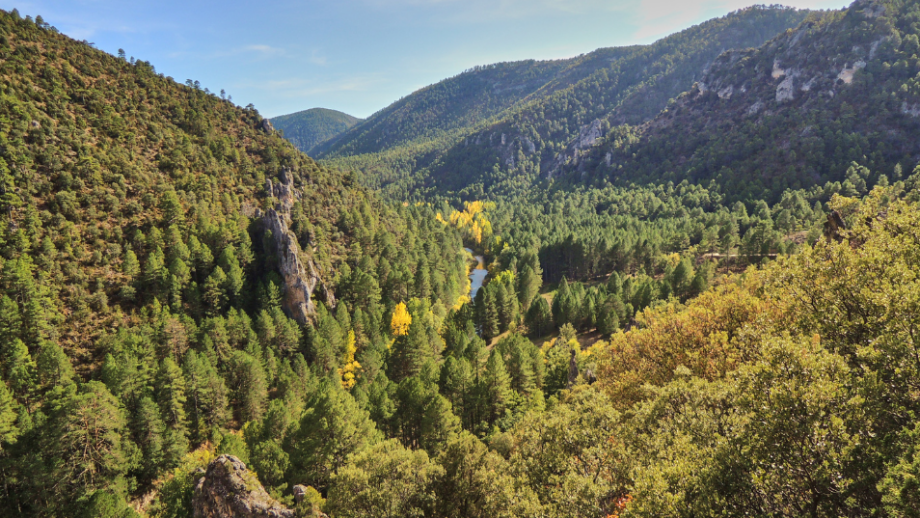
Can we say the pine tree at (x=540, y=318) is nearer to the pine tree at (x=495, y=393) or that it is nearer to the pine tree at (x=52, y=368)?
the pine tree at (x=495, y=393)

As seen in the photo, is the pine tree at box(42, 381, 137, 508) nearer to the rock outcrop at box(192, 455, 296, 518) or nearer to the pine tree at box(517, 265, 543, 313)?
the rock outcrop at box(192, 455, 296, 518)

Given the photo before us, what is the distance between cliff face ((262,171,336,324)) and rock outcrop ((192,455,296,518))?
57.8 meters

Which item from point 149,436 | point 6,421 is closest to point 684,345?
Result: point 149,436

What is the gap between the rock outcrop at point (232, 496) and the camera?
2906 centimetres

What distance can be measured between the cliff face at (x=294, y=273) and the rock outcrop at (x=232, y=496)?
57.8m

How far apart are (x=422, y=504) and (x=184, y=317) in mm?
71714

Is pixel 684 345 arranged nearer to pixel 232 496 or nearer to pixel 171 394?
pixel 232 496

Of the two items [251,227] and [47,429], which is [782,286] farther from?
[251,227]

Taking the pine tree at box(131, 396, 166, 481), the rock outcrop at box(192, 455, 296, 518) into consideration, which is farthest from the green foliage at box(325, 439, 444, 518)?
the pine tree at box(131, 396, 166, 481)

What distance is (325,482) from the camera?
42.9 meters

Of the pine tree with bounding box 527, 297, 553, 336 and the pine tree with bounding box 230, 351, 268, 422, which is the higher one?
the pine tree with bounding box 230, 351, 268, 422

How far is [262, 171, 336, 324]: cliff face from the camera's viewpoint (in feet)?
293

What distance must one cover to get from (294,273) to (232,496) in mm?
67017

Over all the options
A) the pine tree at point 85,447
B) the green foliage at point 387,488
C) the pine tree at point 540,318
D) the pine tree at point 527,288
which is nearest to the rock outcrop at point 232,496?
the green foliage at point 387,488
